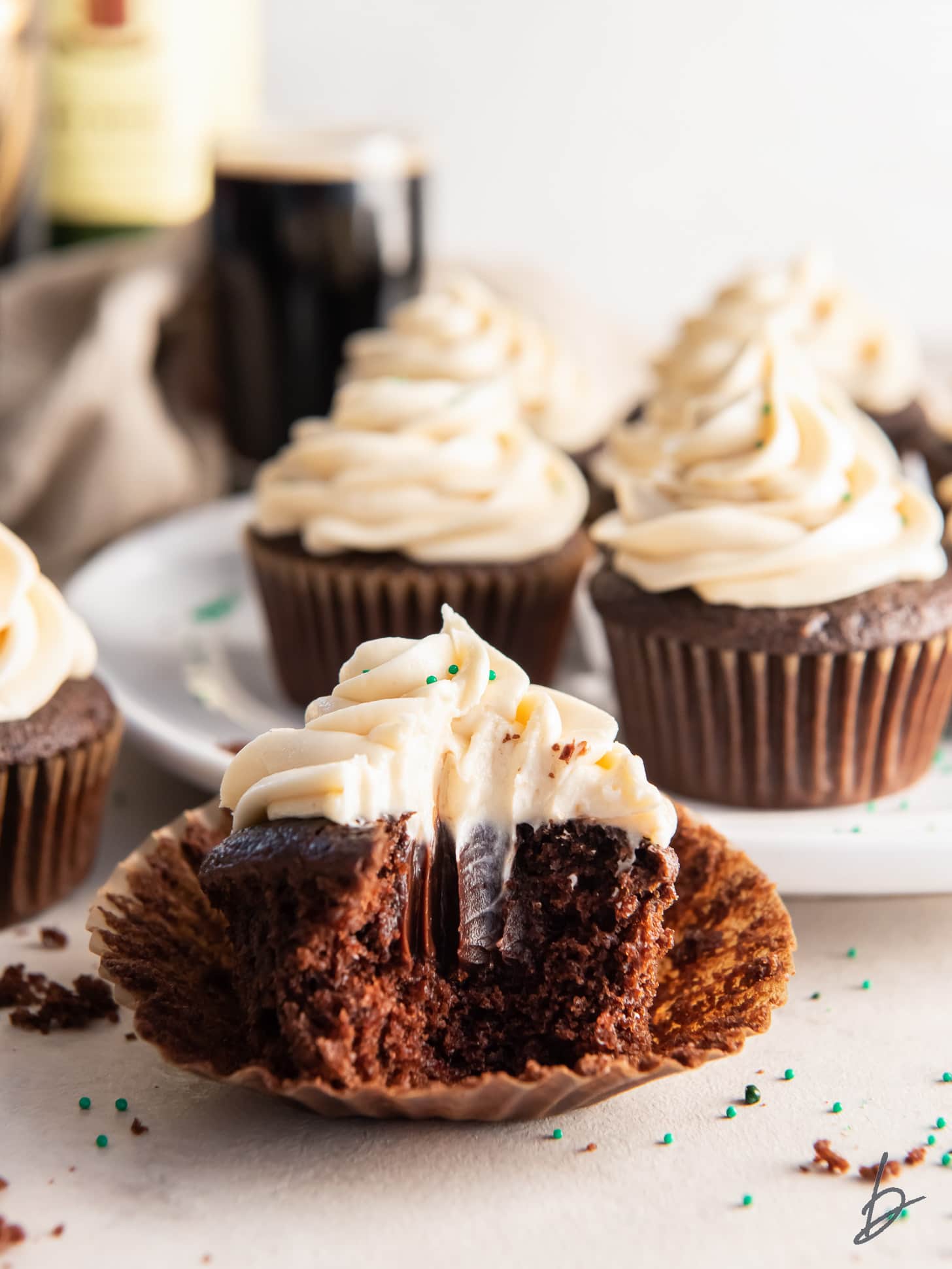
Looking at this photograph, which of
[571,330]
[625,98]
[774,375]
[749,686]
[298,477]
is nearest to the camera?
[749,686]

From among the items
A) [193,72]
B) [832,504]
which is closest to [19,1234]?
[832,504]

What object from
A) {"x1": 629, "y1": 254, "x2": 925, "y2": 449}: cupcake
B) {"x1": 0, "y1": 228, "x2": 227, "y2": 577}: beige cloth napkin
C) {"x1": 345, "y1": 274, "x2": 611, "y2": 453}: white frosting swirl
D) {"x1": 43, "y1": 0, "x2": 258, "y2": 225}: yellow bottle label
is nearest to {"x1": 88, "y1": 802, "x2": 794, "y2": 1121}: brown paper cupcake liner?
{"x1": 345, "y1": 274, "x2": 611, "y2": 453}: white frosting swirl

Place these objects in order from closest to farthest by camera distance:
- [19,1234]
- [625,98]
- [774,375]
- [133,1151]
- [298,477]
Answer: [19,1234], [133,1151], [774,375], [298,477], [625,98]

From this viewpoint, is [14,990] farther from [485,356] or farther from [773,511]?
[485,356]

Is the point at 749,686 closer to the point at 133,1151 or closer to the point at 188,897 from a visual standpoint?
the point at 188,897

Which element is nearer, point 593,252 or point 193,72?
point 193,72
